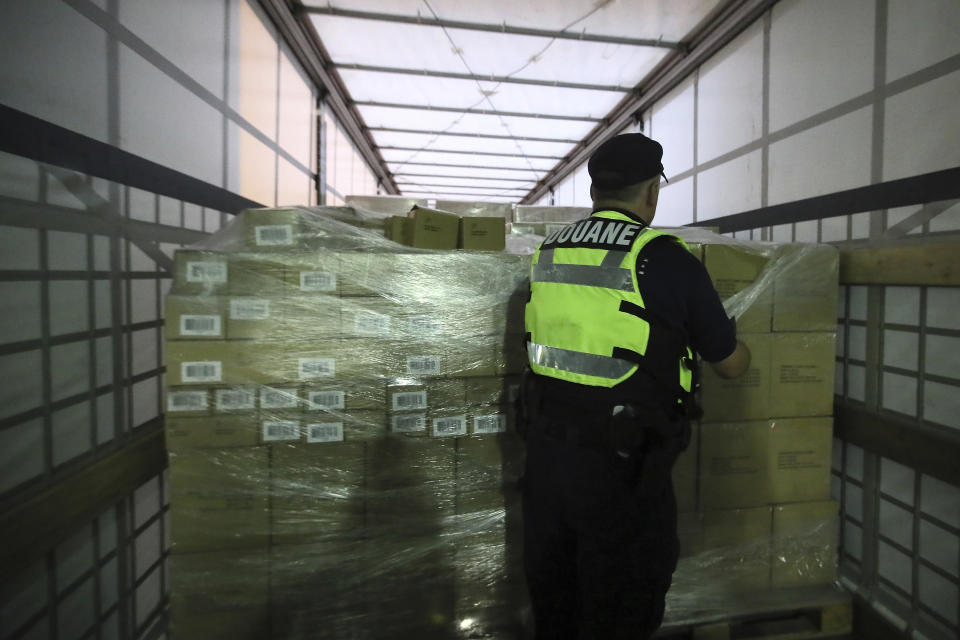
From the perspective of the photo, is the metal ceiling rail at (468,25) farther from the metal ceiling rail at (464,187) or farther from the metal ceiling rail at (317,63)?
the metal ceiling rail at (464,187)

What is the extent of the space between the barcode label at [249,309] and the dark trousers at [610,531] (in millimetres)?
980

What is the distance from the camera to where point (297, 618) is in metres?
1.47

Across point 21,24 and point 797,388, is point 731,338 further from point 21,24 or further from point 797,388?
point 21,24

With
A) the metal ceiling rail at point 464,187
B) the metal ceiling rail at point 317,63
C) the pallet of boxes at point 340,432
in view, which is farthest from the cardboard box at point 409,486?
the metal ceiling rail at point 464,187

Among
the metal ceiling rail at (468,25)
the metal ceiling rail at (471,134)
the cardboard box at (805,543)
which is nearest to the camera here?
the cardboard box at (805,543)

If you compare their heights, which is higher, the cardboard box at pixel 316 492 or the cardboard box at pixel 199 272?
the cardboard box at pixel 199 272

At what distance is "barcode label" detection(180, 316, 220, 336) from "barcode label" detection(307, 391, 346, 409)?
1.21 ft

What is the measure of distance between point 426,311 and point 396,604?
3.53 feet

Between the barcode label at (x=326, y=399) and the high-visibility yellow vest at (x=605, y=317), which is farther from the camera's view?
the barcode label at (x=326, y=399)

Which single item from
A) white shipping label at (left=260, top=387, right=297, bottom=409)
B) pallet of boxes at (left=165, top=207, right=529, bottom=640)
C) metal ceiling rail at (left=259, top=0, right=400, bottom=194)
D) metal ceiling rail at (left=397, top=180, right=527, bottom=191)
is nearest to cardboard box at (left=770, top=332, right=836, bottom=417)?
pallet of boxes at (left=165, top=207, right=529, bottom=640)

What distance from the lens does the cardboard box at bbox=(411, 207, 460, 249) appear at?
5.04ft

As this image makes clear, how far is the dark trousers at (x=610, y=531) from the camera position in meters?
1.09

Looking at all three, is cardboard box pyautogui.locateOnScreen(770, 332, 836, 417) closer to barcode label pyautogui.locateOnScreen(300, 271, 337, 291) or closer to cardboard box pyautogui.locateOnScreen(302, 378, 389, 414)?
cardboard box pyautogui.locateOnScreen(302, 378, 389, 414)

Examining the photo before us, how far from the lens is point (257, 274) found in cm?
141
